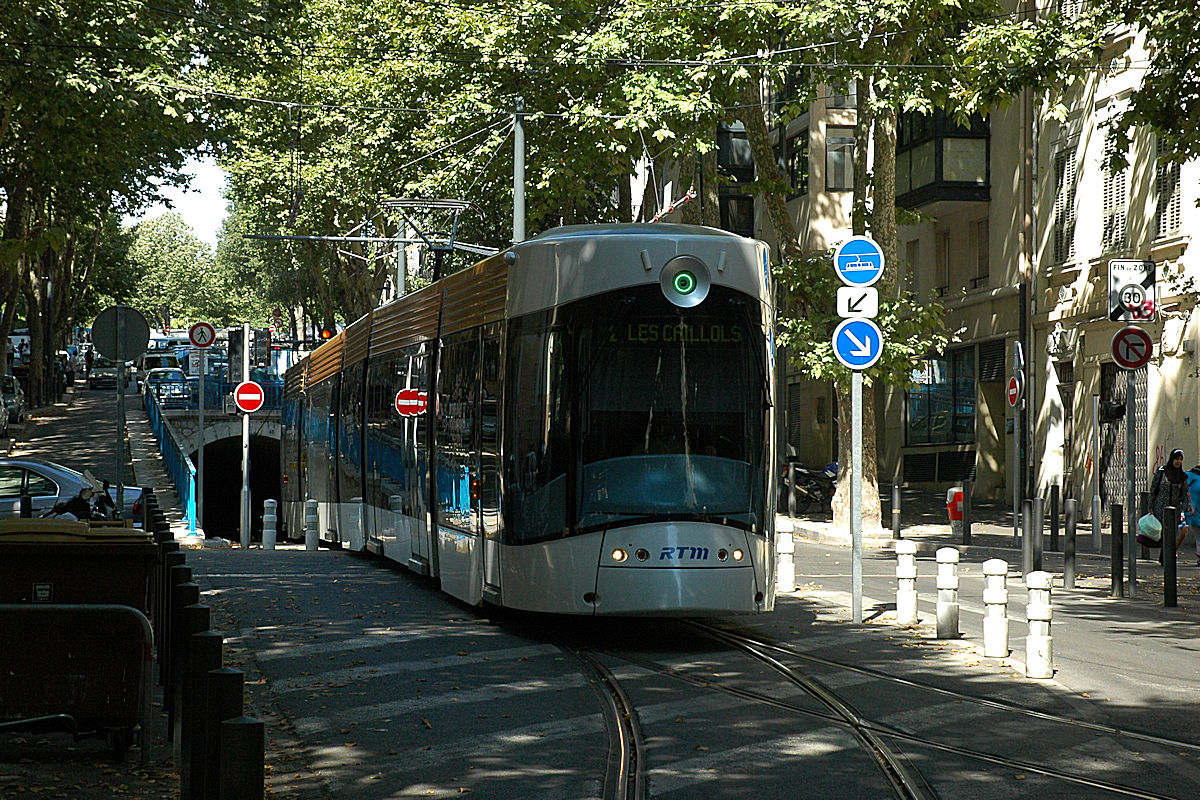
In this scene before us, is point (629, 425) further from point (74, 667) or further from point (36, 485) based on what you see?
point (36, 485)

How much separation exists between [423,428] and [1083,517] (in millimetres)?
17539

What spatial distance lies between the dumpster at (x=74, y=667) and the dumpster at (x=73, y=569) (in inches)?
11.3

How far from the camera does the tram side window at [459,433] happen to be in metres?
13.9

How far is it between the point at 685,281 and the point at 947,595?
3.29m

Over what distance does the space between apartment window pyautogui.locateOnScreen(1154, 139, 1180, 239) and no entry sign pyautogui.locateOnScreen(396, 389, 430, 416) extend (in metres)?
15.2

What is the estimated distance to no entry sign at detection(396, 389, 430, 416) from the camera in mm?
16603

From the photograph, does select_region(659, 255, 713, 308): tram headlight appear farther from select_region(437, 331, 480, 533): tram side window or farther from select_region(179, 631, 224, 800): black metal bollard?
select_region(179, 631, 224, 800): black metal bollard

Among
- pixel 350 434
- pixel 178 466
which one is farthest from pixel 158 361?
pixel 350 434

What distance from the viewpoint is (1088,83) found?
3011 cm

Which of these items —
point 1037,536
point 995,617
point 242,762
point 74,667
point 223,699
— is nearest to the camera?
point 242,762

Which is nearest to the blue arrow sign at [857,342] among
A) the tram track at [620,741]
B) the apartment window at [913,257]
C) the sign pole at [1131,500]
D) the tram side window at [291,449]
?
the tram track at [620,741]

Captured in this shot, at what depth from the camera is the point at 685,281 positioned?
12.2 m

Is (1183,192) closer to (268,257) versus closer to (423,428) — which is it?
(423,428)

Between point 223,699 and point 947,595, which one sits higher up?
point 223,699
